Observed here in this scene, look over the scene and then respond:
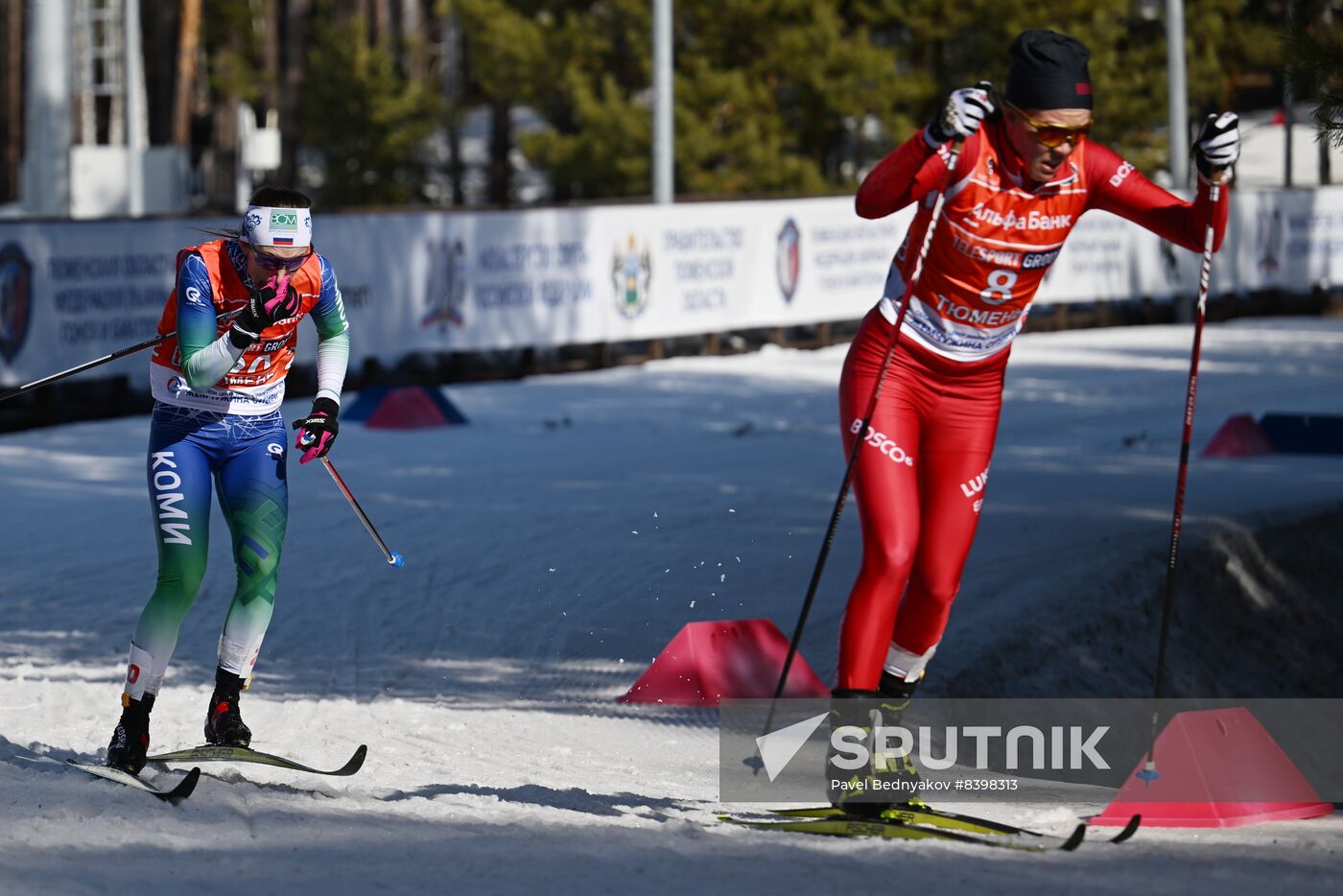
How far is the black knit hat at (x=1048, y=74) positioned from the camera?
5.86 m

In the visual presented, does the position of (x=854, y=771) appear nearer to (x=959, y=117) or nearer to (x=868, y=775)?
(x=868, y=775)

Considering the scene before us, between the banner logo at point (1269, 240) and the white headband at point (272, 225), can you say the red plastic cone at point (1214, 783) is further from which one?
the banner logo at point (1269, 240)

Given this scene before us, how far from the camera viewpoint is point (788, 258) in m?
23.4

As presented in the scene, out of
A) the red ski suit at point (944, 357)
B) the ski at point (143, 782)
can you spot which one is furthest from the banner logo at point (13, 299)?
the red ski suit at point (944, 357)

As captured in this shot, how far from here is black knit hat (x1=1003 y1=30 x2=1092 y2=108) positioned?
5.86 m

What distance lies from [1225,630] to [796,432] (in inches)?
229

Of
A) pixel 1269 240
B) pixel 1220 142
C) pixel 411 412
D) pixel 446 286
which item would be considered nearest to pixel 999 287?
pixel 1220 142

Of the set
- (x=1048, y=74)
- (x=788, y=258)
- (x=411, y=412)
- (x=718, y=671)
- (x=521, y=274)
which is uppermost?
(x=1048, y=74)

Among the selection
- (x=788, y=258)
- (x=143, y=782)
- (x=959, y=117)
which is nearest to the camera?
(x=959, y=117)

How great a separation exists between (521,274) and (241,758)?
46.3 feet

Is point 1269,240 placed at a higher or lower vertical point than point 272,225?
lower

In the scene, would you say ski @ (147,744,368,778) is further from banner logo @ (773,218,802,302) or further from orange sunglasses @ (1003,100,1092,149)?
banner logo @ (773,218,802,302)

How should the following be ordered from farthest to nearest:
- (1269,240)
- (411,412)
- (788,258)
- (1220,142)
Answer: (1269,240) < (788,258) < (411,412) < (1220,142)

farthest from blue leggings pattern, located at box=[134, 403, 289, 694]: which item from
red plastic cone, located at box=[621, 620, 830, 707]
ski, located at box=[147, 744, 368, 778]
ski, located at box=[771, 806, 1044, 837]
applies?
red plastic cone, located at box=[621, 620, 830, 707]
